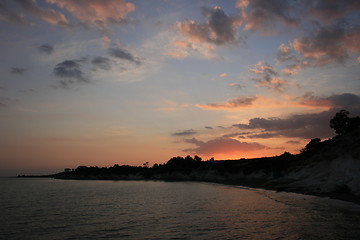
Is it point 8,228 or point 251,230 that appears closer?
point 251,230

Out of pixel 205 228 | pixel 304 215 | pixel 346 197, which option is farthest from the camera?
pixel 346 197

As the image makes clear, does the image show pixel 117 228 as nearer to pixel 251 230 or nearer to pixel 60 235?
pixel 60 235

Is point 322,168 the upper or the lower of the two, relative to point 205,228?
upper

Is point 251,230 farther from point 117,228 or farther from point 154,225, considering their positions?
point 117,228

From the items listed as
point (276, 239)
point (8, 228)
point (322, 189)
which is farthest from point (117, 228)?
point (322, 189)

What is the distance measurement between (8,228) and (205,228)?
21.7m

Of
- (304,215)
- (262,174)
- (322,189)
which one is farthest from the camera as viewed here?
(262,174)

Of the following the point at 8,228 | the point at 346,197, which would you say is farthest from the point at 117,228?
the point at 346,197

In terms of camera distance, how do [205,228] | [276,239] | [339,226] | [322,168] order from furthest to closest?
[322,168], [205,228], [339,226], [276,239]

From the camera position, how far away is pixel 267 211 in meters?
37.2

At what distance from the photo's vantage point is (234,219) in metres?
32.5

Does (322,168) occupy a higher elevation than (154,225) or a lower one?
higher

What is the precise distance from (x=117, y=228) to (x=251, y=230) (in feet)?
45.6

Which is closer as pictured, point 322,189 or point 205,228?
point 205,228
